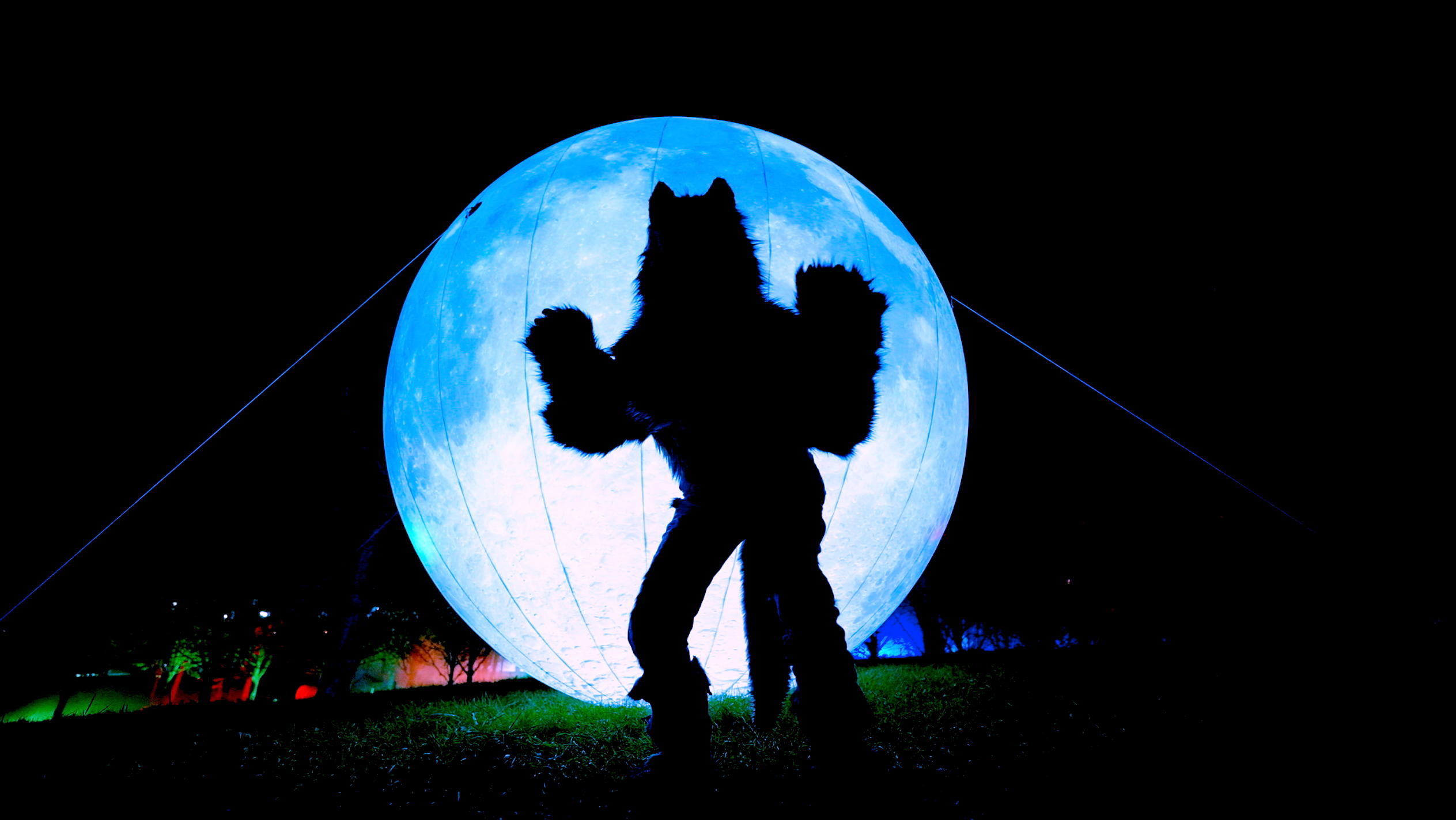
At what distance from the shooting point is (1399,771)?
188 centimetres

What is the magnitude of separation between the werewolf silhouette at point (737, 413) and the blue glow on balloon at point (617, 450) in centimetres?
35

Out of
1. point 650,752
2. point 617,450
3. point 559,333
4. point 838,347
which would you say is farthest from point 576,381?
point 650,752

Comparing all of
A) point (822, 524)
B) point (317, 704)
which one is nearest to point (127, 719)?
point (317, 704)

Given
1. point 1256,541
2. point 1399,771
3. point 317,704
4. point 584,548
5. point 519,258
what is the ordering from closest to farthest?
point 1399,771 < point 584,548 < point 519,258 < point 317,704 < point 1256,541

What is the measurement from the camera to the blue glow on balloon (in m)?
2.86

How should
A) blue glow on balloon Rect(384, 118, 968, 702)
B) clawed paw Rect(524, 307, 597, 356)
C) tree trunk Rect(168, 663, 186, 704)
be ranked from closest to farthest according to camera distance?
clawed paw Rect(524, 307, 597, 356) < blue glow on balloon Rect(384, 118, 968, 702) < tree trunk Rect(168, 663, 186, 704)

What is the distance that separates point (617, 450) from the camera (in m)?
2.69

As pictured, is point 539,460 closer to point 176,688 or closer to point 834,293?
point 834,293

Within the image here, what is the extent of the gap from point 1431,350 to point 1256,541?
440 cm

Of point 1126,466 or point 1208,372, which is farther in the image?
point 1126,466

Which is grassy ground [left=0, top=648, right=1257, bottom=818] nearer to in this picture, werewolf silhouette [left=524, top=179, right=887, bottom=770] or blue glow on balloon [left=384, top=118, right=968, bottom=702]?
werewolf silhouette [left=524, top=179, right=887, bottom=770]

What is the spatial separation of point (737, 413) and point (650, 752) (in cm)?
185

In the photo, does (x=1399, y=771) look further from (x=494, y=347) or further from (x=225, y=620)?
(x=225, y=620)

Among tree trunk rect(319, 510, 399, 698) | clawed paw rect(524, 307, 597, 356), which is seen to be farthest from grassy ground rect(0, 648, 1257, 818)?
tree trunk rect(319, 510, 399, 698)
